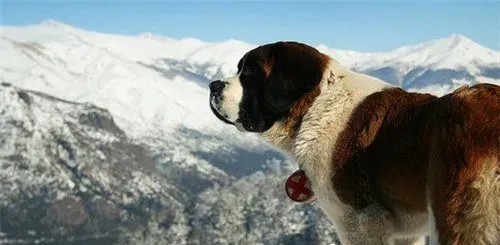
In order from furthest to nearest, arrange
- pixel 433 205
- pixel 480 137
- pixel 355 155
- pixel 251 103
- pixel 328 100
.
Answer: pixel 251 103 → pixel 328 100 → pixel 355 155 → pixel 433 205 → pixel 480 137

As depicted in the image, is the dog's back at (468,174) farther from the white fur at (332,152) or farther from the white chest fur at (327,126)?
the white chest fur at (327,126)

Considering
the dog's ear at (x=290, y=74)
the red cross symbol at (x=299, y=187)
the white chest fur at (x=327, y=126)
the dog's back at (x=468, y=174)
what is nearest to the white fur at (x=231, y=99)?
the dog's ear at (x=290, y=74)

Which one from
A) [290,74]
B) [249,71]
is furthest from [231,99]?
[290,74]

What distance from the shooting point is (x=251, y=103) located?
8992mm

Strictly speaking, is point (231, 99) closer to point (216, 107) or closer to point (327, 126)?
point (216, 107)

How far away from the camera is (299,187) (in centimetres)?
878

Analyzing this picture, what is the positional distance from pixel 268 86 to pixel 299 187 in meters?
1.35

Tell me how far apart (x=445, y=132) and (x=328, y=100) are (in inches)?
92.0

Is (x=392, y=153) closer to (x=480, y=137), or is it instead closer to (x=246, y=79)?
(x=480, y=137)

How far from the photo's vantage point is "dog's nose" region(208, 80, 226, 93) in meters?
9.12

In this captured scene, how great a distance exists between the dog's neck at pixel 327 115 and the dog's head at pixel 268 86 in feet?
0.44

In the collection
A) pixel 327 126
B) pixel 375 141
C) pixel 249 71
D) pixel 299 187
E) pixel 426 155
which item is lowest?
pixel 299 187

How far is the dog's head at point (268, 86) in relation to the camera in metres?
8.52

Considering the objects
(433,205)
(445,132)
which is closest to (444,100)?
(445,132)
